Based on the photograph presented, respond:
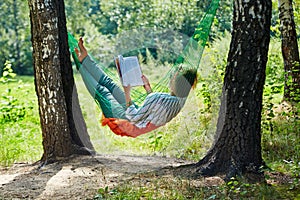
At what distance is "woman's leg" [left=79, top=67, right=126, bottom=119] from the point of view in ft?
11.8

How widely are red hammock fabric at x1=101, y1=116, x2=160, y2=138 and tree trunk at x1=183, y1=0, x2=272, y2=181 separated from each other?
2.70ft

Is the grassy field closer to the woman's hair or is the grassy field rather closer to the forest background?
the forest background

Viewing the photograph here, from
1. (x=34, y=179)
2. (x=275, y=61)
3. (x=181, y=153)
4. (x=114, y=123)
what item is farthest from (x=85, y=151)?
(x=275, y=61)

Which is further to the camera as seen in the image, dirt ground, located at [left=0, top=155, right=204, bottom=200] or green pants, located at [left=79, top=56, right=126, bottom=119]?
green pants, located at [left=79, top=56, right=126, bottom=119]

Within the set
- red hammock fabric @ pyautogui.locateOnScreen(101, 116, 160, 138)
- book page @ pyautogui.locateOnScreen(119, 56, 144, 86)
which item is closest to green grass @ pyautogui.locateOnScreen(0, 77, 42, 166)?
red hammock fabric @ pyautogui.locateOnScreen(101, 116, 160, 138)

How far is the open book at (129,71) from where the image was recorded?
12.3ft

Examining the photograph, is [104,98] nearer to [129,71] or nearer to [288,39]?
[129,71]

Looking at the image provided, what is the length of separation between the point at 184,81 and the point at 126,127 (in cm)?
54

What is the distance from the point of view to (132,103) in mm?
3686

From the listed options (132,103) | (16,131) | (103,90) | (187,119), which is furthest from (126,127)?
(16,131)

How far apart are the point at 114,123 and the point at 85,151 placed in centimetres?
29

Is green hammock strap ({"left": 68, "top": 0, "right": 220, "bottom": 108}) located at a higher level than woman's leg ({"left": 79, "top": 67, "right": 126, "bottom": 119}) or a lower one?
higher

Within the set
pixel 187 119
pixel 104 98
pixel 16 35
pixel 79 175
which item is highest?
pixel 16 35

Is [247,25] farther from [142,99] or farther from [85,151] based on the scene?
[85,151]
